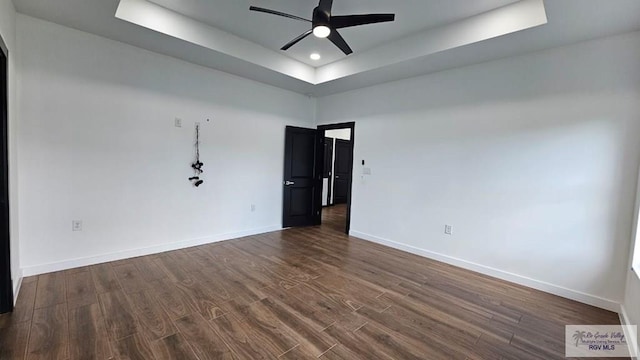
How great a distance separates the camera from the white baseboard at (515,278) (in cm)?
277

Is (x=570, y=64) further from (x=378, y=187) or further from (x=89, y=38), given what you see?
(x=89, y=38)

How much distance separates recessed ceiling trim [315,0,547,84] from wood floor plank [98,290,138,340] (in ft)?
13.2

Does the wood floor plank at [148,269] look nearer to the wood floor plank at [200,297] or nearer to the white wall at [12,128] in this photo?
the wood floor plank at [200,297]

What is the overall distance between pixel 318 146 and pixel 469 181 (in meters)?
3.07

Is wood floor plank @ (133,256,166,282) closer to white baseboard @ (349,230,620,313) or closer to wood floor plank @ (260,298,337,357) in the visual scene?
wood floor plank @ (260,298,337,357)

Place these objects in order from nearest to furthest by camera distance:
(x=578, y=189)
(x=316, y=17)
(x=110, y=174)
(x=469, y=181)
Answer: (x=316, y=17)
(x=578, y=189)
(x=110, y=174)
(x=469, y=181)

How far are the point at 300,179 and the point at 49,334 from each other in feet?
13.5

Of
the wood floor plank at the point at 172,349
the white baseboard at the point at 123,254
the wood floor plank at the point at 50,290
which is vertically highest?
the white baseboard at the point at 123,254

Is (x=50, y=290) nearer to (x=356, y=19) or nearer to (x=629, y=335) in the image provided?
(x=356, y=19)

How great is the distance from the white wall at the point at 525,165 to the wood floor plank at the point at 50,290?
4.13 metres

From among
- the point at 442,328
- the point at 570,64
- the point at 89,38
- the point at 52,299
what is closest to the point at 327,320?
the point at 442,328

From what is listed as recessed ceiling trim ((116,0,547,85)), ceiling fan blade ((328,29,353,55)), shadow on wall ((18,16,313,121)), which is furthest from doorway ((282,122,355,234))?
ceiling fan blade ((328,29,353,55))

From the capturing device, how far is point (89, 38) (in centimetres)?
321

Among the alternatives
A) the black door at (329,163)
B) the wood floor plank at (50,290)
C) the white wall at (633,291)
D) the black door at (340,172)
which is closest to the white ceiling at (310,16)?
the white wall at (633,291)
